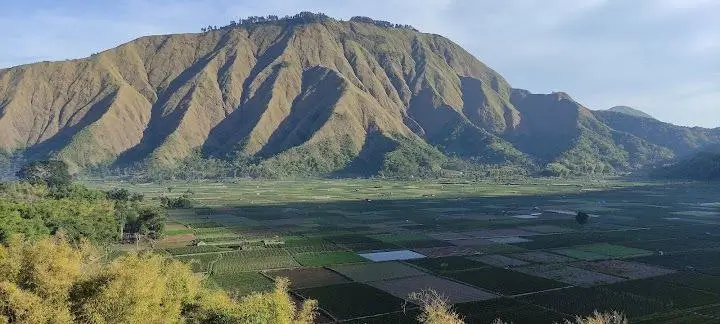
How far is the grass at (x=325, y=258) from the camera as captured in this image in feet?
214

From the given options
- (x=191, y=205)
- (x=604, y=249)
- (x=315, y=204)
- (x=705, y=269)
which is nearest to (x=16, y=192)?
(x=191, y=205)

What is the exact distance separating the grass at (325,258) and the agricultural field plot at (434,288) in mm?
10419

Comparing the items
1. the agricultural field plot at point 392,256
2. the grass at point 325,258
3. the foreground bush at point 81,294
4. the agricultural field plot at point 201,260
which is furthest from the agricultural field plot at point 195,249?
the foreground bush at point 81,294

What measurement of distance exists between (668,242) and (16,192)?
106 meters

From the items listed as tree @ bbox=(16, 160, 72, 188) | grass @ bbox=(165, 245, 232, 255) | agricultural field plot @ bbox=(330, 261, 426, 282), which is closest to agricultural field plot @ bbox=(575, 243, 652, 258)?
agricultural field plot @ bbox=(330, 261, 426, 282)

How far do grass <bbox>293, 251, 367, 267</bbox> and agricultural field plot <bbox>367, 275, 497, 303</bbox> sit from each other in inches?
410

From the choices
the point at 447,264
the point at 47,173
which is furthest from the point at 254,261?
the point at 47,173

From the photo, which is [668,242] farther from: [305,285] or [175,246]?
[175,246]

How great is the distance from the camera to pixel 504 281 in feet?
184

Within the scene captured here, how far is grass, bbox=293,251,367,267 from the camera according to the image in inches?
2566

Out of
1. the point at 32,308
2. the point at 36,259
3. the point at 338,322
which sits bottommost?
the point at 338,322

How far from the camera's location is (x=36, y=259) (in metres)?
26.5

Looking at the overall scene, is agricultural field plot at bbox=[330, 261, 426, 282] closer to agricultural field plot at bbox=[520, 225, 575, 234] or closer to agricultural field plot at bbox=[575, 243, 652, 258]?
agricultural field plot at bbox=[575, 243, 652, 258]

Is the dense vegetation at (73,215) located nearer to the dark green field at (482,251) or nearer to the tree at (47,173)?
the dark green field at (482,251)
